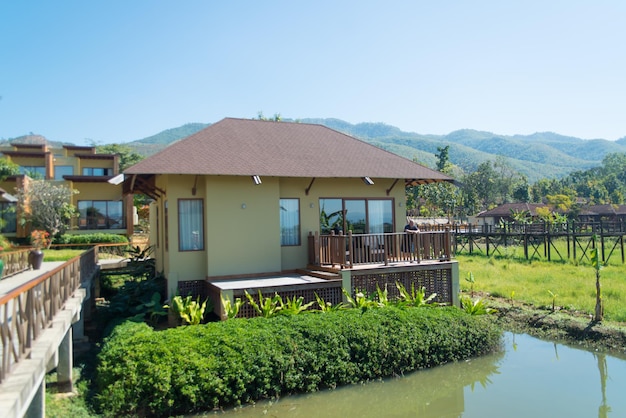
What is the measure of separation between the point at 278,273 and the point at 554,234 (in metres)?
21.5

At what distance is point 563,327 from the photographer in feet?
43.3

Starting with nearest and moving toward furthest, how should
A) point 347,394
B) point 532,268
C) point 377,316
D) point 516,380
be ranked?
1. point 347,394
2. point 516,380
3. point 377,316
4. point 532,268

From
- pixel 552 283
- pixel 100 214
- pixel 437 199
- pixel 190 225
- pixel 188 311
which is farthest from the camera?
pixel 437 199

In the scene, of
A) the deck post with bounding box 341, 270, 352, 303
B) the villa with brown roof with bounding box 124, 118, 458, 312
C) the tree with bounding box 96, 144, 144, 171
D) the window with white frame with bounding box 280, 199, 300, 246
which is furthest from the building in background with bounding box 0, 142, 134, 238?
Result: the deck post with bounding box 341, 270, 352, 303

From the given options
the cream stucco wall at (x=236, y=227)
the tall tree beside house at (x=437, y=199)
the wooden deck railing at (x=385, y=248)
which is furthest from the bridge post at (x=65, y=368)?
the tall tree beside house at (x=437, y=199)

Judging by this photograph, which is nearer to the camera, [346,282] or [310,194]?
[346,282]

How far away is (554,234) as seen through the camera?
93.6 ft

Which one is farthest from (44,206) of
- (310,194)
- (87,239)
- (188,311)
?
(188,311)

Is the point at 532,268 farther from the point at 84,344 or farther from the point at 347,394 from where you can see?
the point at 84,344

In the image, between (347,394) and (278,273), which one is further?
(278,273)

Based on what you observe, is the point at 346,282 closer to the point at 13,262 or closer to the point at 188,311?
the point at 188,311

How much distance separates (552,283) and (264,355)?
1406 centimetres

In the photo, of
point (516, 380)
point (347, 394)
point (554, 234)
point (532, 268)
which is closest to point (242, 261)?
point (347, 394)

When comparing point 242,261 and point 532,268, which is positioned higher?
point 242,261
